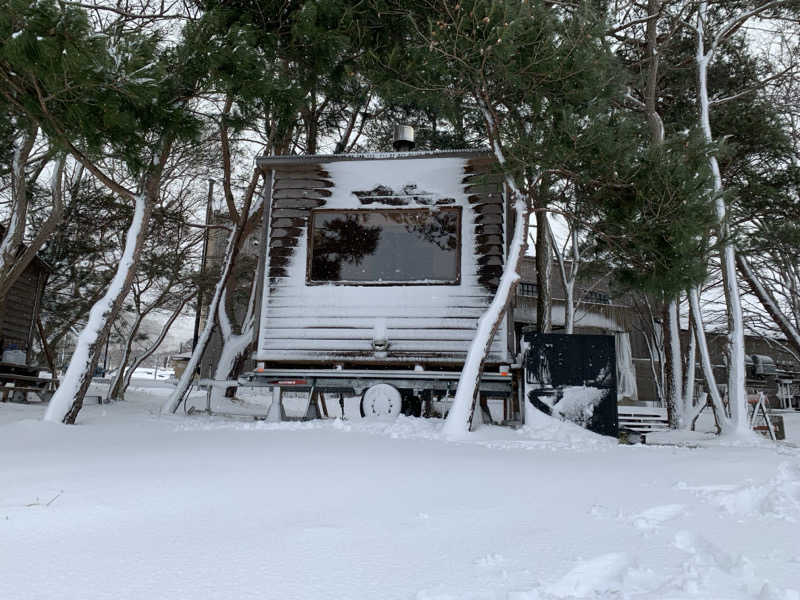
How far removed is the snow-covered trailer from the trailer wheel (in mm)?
17

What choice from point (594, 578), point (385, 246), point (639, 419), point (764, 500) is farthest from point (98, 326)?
point (639, 419)

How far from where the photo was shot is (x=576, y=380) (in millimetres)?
6688

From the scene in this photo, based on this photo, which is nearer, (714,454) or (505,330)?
(714,454)

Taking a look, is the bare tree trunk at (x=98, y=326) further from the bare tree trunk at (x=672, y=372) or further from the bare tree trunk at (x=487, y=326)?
the bare tree trunk at (x=672, y=372)

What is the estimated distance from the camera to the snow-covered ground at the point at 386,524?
5.86ft

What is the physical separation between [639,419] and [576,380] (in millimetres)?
2064

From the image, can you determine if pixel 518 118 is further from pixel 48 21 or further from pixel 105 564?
pixel 105 564

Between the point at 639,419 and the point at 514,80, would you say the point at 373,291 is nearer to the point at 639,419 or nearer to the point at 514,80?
the point at 514,80

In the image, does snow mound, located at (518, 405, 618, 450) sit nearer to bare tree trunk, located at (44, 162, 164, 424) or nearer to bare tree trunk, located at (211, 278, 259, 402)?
bare tree trunk, located at (44, 162, 164, 424)

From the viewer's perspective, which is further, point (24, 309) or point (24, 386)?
point (24, 309)

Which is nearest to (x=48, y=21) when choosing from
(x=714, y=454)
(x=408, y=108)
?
(x=714, y=454)

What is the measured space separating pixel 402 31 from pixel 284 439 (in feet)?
17.4

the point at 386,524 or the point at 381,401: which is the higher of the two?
the point at 381,401

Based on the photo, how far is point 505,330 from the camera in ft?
23.1
